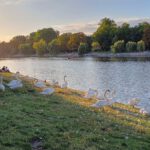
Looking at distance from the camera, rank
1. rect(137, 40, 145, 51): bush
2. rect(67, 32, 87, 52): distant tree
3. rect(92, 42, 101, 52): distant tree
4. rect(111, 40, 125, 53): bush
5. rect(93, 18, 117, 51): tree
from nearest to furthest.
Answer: rect(137, 40, 145, 51): bush → rect(111, 40, 125, 53): bush → rect(92, 42, 101, 52): distant tree → rect(93, 18, 117, 51): tree → rect(67, 32, 87, 52): distant tree

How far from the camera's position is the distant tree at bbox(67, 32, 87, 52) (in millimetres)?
164113

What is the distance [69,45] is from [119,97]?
13828 centimetres

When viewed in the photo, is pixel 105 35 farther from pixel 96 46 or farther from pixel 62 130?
pixel 62 130

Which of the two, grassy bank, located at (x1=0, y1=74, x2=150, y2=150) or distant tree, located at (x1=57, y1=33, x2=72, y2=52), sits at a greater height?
distant tree, located at (x1=57, y1=33, x2=72, y2=52)

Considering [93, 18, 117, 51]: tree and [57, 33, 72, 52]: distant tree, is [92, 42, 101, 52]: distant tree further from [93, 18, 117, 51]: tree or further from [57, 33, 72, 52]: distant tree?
[57, 33, 72, 52]: distant tree

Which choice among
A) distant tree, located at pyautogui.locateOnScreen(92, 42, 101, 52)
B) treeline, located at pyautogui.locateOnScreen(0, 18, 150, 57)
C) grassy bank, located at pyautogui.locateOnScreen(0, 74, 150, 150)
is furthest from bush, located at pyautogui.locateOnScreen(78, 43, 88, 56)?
grassy bank, located at pyautogui.locateOnScreen(0, 74, 150, 150)

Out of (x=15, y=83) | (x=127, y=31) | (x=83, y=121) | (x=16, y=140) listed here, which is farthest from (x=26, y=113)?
(x=127, y=31)

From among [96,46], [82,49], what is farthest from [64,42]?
[96,46]

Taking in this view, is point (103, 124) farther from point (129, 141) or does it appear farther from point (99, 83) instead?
point (99, 83)

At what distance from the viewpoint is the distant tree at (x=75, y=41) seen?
164 metres

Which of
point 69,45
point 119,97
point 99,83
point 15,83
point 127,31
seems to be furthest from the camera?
point 69,45

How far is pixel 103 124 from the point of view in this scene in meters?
12.6

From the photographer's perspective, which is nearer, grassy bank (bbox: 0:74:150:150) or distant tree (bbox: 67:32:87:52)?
grassy bank (bbox: 0:74:150:150)

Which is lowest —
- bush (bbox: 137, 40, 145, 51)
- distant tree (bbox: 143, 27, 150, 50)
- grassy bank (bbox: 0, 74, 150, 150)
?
grassy bank (bbox: 0, 74, 150, 150)
